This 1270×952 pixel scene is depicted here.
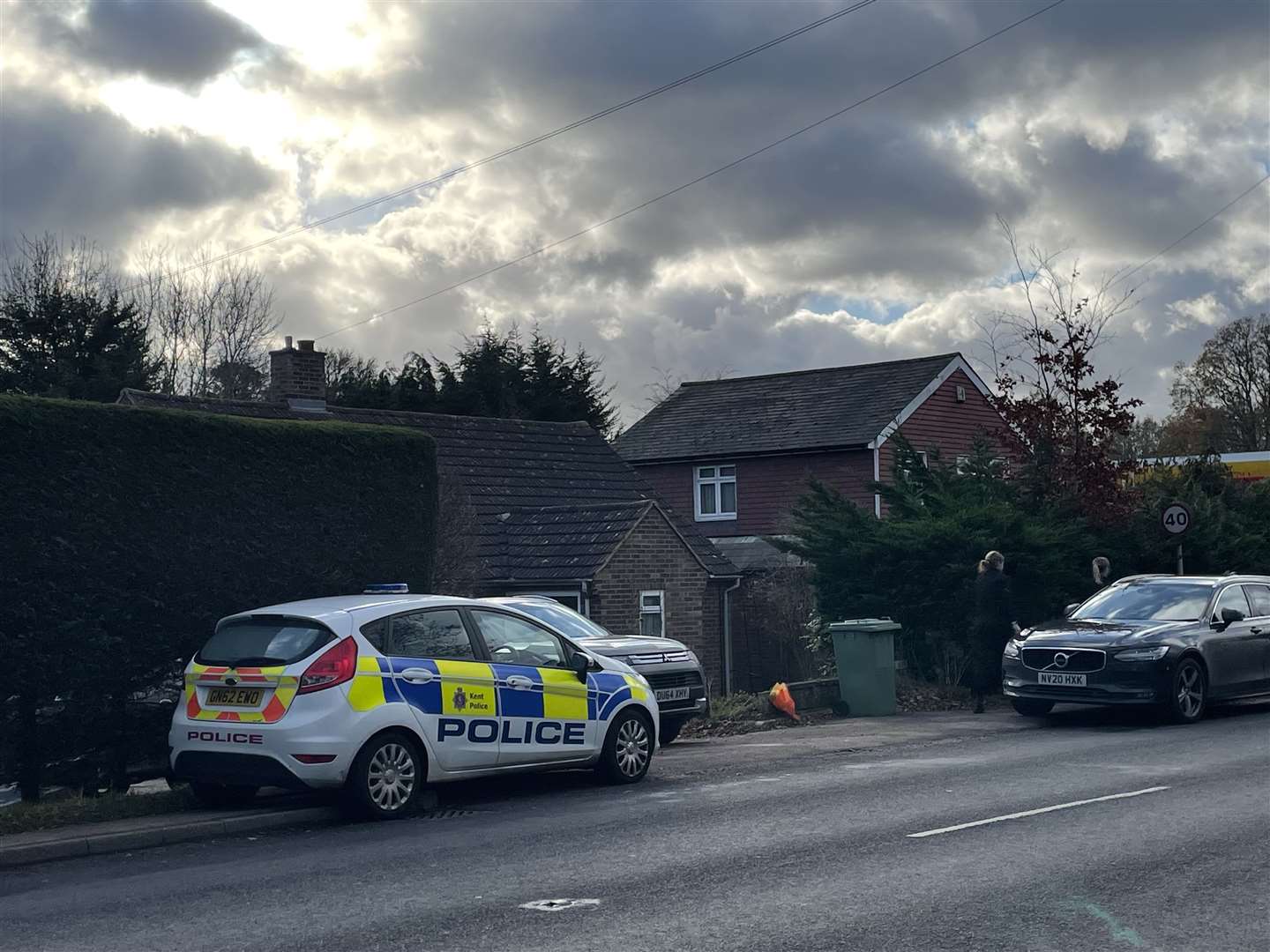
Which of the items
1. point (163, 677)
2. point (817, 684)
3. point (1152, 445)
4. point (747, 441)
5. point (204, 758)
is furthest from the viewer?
point (1152, 445)

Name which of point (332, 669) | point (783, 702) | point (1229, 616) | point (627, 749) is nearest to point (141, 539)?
point (332, 669)

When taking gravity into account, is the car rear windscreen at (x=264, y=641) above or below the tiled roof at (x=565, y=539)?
below

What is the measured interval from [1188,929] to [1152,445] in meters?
67.5

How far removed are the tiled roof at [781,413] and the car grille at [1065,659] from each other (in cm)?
2299

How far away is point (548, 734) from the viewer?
40.1ft

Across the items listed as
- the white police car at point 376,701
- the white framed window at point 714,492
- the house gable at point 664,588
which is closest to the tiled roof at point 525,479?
→ the house gable at point 664,588

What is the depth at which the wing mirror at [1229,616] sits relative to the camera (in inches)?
695

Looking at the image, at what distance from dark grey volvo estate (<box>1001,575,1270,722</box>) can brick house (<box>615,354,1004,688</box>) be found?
19.9 m

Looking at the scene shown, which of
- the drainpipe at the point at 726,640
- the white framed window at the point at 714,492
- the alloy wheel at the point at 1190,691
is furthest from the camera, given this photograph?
the white framed window at the point at 714,492

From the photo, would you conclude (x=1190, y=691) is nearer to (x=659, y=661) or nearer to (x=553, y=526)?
(x=659, y=661)

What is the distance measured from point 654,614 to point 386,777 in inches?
664

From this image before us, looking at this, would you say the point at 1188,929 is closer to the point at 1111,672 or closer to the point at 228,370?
the point at 1111,672

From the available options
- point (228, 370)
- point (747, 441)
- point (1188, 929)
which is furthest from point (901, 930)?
point (228, 370)

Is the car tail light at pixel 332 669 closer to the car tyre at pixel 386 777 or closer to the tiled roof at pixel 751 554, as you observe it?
the car tyre at pixel 386 777
